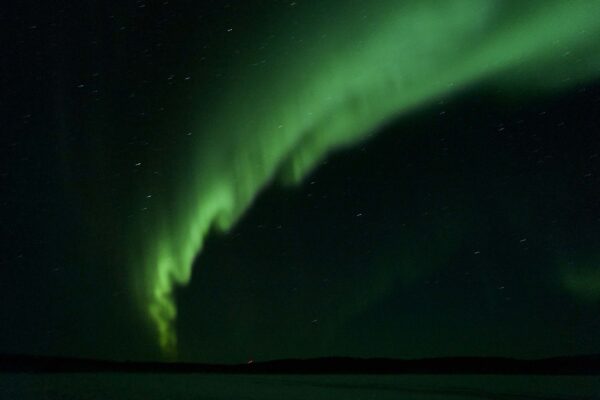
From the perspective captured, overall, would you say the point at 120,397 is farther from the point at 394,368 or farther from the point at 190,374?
the point at 394,368

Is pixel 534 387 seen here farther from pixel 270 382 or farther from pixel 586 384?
pixel 270 382

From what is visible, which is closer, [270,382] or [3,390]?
[3,390]

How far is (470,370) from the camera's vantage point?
519 centimetres

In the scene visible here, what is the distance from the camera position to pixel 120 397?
3.43m

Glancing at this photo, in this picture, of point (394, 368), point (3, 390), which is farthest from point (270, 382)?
point (3, 390)

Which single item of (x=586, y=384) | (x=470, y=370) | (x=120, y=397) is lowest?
(x=470, y=370)

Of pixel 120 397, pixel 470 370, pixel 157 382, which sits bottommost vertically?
pixel 470 370

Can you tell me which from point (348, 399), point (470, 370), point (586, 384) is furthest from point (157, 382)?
point (586, 384)

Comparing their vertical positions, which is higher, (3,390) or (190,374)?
(3,390)

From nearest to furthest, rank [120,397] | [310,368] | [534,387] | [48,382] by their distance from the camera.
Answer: [120,397] → [48,382] → [534,387] → [310,368]

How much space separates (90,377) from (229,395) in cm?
140

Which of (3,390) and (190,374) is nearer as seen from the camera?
(3,390)

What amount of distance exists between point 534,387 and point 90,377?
8.94 feet

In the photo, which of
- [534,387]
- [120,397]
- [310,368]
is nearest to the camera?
[120,397]
